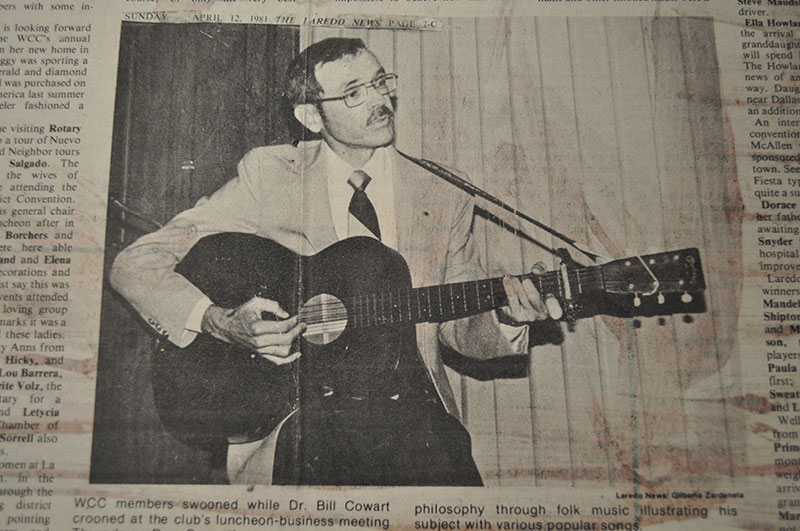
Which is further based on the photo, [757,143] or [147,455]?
[757,143]

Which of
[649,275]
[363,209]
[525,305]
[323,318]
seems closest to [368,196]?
[363,209]

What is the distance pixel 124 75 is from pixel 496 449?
3.54 ft

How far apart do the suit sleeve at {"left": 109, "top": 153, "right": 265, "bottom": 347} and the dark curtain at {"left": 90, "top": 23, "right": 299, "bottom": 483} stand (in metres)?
0.02

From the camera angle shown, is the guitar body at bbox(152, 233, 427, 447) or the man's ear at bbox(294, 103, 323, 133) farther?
the man's ear at bbox(294, 103, 323, 133)

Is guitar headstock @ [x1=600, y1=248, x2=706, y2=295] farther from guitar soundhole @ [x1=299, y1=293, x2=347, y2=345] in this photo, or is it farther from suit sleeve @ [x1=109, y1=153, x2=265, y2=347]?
suit sleeve @ [x1=109, y1=153, x2=265, y2=347]

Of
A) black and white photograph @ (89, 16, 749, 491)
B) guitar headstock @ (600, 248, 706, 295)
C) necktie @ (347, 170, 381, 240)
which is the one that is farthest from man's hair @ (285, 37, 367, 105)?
guitar headstock @ (600, 248, 706, 295)

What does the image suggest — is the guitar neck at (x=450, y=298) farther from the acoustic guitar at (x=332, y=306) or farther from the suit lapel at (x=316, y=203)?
the suit lapel at (x=316, y=203)

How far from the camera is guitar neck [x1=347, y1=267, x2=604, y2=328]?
132cm

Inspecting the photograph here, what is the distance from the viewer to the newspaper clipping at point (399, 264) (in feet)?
4.19

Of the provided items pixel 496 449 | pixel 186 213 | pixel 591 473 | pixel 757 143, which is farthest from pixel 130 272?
pixel 757 143

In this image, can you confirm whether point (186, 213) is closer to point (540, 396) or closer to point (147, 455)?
point (147, 455)

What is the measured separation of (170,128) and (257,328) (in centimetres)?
46

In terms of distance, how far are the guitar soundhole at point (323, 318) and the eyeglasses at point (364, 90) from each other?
41cm

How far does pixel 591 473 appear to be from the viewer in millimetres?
1278
